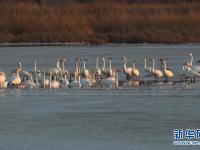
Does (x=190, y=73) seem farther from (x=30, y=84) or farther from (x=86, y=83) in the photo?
(x=30, y=84)

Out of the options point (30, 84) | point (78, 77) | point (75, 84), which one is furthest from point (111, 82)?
point (30, 84)

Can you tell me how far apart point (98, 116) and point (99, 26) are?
19.5 m

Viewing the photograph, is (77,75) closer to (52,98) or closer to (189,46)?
(52,98)

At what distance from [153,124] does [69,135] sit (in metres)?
1.18

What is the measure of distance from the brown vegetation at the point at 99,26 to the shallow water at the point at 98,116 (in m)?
13.6

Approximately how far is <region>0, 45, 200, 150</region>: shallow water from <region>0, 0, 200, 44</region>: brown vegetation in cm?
1364

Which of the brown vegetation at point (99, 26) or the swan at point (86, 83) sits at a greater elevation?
the brown vegetation at point (99, 26)

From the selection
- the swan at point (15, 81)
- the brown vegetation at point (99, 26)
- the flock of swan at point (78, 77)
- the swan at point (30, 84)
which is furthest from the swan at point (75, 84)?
the brown vegetation at point (99, 26)

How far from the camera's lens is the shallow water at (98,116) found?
358 inches

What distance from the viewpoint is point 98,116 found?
1096 cm

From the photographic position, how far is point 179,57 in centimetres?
2189

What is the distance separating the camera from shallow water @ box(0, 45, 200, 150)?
29.8 feet

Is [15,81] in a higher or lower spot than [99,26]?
lower

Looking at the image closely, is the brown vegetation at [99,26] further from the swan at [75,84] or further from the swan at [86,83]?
the swan at [75,84]
